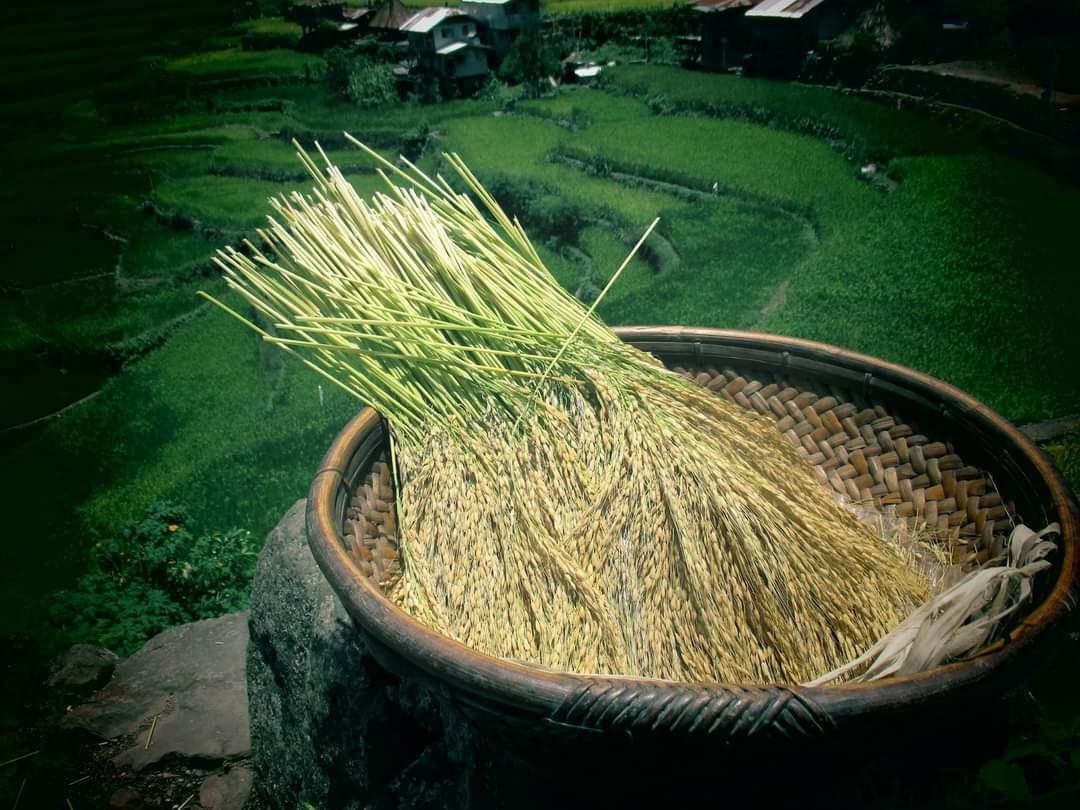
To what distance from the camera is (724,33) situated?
2.93 metres

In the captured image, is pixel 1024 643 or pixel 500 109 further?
pixel 500 109

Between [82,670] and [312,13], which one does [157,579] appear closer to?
[82,670]

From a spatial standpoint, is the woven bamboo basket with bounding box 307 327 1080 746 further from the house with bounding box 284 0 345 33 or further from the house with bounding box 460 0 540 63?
the house with bounding box 284 0 345 33

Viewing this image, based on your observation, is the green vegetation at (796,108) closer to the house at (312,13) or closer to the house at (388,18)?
the house at (388,18)

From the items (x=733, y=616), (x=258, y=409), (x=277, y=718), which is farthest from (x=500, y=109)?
(x=733, y=616)

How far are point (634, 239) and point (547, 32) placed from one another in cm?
88

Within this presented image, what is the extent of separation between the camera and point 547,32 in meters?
3.32

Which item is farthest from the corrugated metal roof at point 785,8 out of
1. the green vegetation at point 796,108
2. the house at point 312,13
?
the house at point 312,13

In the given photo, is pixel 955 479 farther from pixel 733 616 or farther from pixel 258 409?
pixel 258 409

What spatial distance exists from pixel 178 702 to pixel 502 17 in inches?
101

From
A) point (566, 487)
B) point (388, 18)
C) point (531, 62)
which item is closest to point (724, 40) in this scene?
point (531, 62)

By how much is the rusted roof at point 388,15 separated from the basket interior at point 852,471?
2160 mm

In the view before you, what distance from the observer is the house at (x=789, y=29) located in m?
2.53

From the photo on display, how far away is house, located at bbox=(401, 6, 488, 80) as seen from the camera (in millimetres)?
3316
